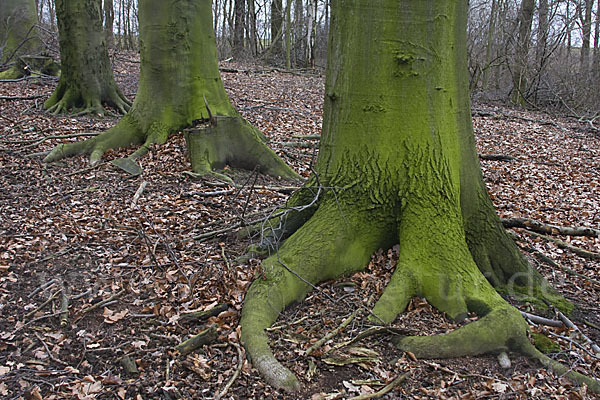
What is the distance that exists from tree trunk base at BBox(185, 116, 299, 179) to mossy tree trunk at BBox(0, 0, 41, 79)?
8.95 meters

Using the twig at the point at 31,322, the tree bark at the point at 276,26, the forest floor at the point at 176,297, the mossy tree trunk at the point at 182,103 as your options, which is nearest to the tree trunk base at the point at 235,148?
the mossy tree trunk at the point at 182,103

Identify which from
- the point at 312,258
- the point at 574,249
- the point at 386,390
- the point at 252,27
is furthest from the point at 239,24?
the point at 386,390

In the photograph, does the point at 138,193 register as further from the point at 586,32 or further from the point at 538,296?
the point at 586,32

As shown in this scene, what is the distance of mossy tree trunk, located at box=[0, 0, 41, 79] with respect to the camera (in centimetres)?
1297

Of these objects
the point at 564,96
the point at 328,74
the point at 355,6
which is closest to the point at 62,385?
the point at 328,74

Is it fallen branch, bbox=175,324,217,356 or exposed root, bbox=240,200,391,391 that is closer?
fallen branch, bbox=175,324,217,356

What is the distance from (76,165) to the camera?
269 inches

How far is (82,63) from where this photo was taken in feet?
32.1

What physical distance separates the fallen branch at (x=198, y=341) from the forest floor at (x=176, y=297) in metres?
0.05

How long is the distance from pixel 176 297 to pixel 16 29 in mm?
12688

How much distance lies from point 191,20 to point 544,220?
5.55 meters

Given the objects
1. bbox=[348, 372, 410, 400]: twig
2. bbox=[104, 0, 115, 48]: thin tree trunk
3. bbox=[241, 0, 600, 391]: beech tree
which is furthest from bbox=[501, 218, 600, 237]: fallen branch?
bbox=[104, 0, 115, 48]: thin tree trunk

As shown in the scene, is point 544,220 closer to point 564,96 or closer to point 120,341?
point 120,341

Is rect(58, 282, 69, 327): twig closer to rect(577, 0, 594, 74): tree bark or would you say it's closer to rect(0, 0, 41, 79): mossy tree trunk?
rect(0, 0, 41, 79): mossy tree trunk
